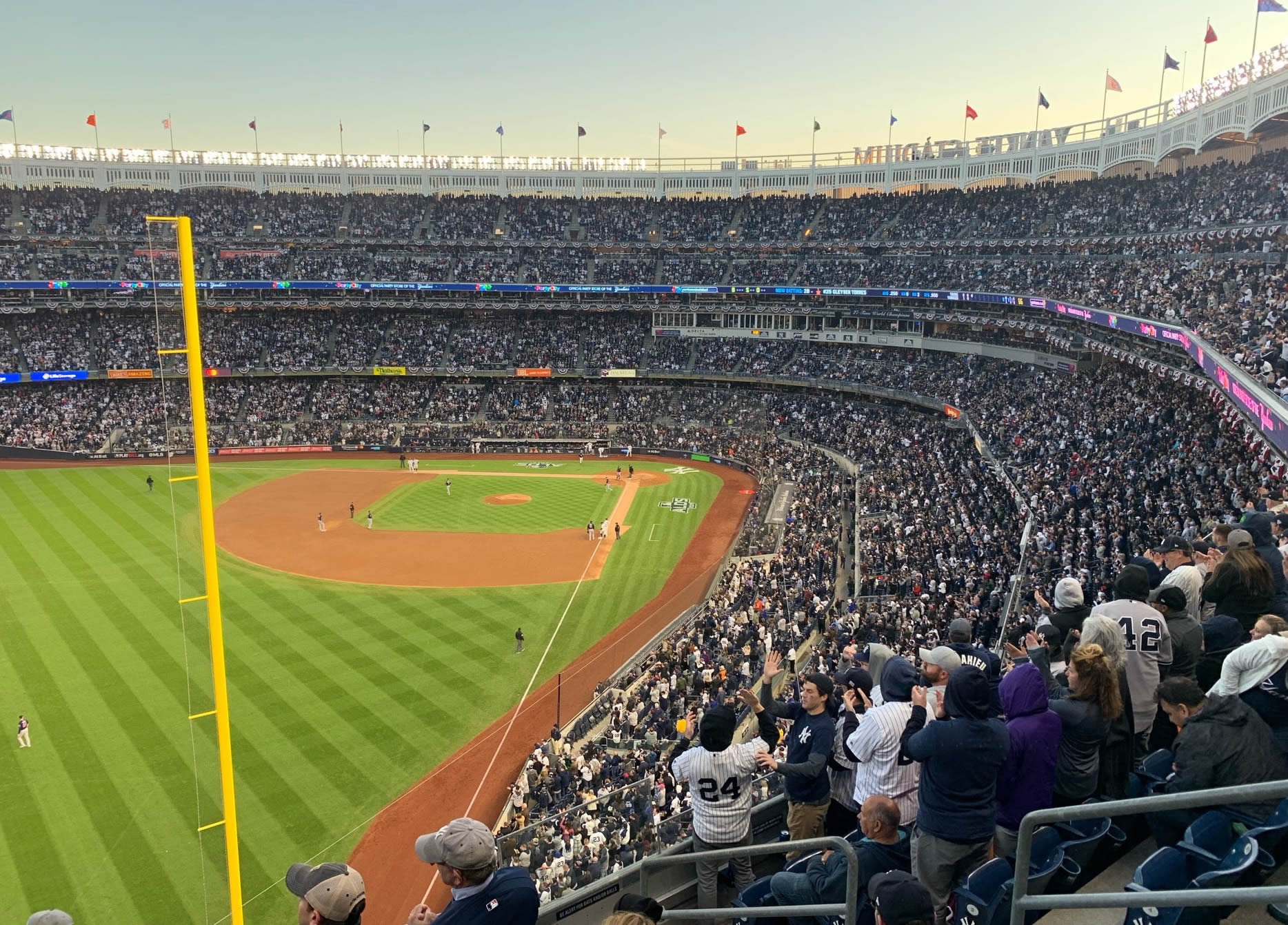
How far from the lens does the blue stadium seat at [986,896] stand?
17.3 feet

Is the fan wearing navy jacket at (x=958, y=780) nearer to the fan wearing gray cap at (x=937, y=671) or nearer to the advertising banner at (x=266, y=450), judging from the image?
the fan wearing gray cap at (x=937, y=671)

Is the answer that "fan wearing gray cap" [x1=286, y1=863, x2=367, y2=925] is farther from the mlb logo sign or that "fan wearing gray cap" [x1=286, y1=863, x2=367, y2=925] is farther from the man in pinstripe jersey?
the mlb logo sign

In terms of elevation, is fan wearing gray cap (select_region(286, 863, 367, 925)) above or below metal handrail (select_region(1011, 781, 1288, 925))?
below

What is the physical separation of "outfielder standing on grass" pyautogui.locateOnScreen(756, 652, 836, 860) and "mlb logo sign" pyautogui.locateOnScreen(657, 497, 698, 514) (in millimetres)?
36999

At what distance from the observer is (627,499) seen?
4697 centimetres

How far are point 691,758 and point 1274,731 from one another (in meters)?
4.37

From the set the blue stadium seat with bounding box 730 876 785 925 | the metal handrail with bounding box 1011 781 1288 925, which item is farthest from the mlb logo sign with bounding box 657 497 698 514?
the metal handrail with bounding box 1011 781 1288 925

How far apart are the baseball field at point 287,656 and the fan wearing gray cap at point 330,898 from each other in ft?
13.3

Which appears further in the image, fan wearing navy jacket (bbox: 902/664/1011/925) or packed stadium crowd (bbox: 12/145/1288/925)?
packed stadium crowd (bbox: 12/145/1288/925)

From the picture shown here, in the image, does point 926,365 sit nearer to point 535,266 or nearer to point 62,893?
point 535,266

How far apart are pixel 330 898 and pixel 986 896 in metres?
4.06

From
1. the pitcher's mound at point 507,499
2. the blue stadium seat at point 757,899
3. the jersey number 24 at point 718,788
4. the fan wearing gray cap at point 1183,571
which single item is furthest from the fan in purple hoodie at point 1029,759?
the pitcher's mound at point 507,499

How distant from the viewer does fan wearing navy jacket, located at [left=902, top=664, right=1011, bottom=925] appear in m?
5.82

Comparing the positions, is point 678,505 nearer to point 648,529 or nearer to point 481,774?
point 648,529
